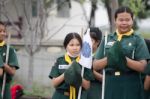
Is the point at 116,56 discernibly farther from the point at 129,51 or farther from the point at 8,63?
the point at 8,63

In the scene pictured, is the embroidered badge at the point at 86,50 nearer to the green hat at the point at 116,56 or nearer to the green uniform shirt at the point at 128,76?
the green uniform shirt at the point at 128,76

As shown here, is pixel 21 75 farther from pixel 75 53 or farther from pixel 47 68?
pixel 75 53

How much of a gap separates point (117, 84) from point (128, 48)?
15.9 inches

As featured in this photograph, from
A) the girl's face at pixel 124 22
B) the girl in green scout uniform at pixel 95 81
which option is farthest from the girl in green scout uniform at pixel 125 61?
the girl in green scout uniform at pixel 95 81

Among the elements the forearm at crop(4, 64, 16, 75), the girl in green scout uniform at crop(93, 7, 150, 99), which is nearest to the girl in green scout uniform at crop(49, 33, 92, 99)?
the girl in green scout uniform at crop(93, 7, 150, 99)

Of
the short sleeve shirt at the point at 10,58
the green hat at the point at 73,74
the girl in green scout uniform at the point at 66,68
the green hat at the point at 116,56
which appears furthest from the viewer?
the short sleeve shirt at the point at 10,58

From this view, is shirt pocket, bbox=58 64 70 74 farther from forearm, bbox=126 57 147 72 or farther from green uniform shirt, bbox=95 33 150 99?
forearm, bbox=126 57 147 72

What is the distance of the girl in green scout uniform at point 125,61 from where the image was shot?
17.5 ft

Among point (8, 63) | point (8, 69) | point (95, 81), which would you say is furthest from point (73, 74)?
point (8, 63)

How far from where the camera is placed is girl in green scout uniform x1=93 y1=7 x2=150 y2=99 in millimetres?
5344

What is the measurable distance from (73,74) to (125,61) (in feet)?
2.18

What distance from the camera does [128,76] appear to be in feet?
17.9

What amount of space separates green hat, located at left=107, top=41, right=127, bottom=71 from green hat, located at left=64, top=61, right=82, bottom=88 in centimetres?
49

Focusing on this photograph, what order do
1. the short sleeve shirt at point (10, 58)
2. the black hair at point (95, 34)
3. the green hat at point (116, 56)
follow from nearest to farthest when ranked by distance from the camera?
the green hat at point (116, 56), the black hair at point (95, 34), the short sleeve shirt at point (10, 58)
